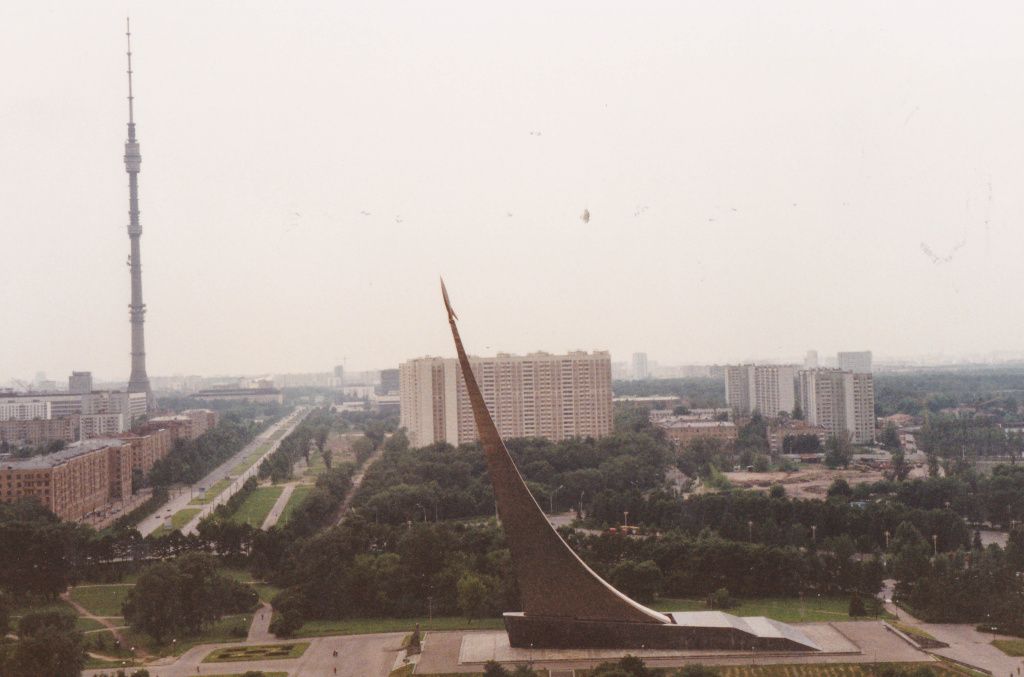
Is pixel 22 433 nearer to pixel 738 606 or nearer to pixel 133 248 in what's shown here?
pixel 133 248

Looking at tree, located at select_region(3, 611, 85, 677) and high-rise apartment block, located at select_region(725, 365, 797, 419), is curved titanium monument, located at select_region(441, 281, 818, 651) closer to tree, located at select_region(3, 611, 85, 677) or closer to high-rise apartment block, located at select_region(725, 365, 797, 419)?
tree, located at select_region(3, 611, 85, 677)

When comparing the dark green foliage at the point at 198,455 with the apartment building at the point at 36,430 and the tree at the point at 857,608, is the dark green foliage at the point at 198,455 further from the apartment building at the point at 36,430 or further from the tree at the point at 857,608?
the tree at the point at 857,608

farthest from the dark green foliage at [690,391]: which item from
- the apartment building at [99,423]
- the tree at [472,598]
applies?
the tree at [472,598]

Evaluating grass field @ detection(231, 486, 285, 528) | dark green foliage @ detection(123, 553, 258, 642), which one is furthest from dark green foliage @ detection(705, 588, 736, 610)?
grass field @ detection(231, 486, 285, 528)

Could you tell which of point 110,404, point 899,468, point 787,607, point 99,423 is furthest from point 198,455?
point 787,607

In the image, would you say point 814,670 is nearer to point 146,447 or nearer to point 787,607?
point 787,607

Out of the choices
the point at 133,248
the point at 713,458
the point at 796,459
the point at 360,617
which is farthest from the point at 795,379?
the point at 360,617
